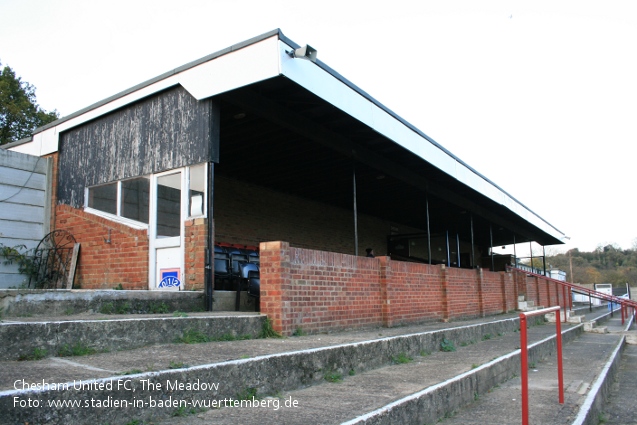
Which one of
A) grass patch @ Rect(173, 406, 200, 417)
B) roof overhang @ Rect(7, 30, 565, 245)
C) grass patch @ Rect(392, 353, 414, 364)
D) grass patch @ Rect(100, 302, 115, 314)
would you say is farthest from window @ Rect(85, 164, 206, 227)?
grass patch @ Rect(173, 406, 200, 417)

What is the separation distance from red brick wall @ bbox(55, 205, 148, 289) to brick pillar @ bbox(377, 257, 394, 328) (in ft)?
13.2

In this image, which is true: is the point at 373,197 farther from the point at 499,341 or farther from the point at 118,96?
the point at 118,96

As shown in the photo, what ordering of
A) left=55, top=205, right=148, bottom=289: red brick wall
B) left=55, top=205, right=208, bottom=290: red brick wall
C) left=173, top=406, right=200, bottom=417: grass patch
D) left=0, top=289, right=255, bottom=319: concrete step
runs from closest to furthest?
left=173, top=406, right=200, bottom=417: grass patch → left=0, top=289, right=255, bottom=319: concrete step → left=55, top=205, right=208, bottom=290: red brick wall → left=55, top=205, right=148, bottom=289: red brick wall

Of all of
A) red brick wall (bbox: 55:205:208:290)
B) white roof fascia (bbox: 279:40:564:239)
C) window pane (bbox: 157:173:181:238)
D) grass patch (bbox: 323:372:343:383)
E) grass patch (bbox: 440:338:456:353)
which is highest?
white roof fascia (bbox: 279:40:564:239)

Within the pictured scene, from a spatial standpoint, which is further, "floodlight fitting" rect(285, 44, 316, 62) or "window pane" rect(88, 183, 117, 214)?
"window pane" rect(88, 183, 117, 214)

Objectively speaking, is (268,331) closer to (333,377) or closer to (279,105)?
(333,377)

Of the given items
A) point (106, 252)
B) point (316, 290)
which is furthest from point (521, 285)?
point (106, 252)

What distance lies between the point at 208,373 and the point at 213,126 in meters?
4.54

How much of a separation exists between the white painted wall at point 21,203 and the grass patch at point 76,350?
18.9 ft

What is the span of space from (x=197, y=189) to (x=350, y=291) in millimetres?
2843

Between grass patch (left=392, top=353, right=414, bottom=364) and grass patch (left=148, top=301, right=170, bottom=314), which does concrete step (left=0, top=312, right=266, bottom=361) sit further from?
grass patch (left=392, top=353, right=414, bottom=364)

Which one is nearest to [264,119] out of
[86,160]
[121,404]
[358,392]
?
[86,160]

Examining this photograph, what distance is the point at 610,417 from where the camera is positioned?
6.20 meters

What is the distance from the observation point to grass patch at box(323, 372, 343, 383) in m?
5.15
